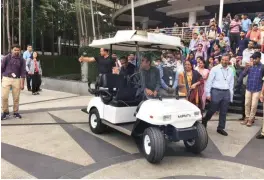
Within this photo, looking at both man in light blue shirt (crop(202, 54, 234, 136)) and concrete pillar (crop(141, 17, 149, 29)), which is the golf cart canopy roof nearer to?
man in light blue shirt (crop(202, 54, 234, 136))

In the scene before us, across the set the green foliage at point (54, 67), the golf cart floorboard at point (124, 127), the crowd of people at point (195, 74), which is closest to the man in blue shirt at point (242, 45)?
the crowd of people at point (195, 74)

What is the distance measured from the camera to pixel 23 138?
19.1 feet

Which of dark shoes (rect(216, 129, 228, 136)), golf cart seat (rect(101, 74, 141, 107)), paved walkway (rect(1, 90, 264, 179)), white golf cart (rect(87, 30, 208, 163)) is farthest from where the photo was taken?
dark shoes (rect(216, 129, 228, 136))

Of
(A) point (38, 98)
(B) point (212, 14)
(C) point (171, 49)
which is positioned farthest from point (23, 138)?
(B) point (212, 14)

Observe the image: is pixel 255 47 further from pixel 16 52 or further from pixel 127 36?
pixel 16 52

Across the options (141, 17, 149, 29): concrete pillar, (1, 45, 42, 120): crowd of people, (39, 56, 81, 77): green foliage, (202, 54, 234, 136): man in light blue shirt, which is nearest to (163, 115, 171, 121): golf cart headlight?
(202, 54, 234, 136): man in light blue shirt

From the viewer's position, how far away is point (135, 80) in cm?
569

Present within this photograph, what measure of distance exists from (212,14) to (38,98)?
2166 centimetres

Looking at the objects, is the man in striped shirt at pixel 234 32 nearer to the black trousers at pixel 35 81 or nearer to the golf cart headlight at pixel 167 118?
the black trousers at pixel 35 81

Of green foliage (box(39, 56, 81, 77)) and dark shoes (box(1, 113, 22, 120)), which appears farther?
green foliage (box(39, 56, 81, 77))

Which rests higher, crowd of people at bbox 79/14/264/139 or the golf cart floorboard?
crowd of people at bbox 79/14/264/139

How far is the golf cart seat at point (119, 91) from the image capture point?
5.66 metres

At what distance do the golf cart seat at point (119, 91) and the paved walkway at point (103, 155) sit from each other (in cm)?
78

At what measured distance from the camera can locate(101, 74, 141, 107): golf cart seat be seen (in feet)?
18.6
